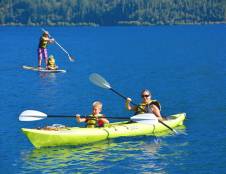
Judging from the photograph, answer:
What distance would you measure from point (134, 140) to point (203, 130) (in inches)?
160

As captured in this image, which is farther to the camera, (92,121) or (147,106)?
(147,106)

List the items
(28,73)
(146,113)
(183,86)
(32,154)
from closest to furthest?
(32,154)
(146,113)
(183,86)
(28,73)

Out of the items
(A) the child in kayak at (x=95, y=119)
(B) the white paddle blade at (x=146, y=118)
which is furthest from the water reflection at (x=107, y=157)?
(B) the white paddle blade at (x=146, y=118)

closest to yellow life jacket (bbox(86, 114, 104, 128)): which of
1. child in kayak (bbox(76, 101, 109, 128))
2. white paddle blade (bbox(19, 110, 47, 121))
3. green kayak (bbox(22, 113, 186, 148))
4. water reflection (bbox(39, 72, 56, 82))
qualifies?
child in kayak (bbox(76, 101, 109, 128))

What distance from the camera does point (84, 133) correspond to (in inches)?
1108

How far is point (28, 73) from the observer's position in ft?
193

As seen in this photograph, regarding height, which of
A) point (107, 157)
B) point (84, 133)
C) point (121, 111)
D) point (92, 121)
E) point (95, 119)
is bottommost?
point (121, 111)

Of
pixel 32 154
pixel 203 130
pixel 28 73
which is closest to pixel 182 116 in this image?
pixel 203 130

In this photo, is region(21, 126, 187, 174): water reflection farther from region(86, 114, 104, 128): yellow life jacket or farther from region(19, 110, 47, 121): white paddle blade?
region(19, 110, 47, 121): white paddle blade

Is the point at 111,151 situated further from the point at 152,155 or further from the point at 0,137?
the point at 0,137

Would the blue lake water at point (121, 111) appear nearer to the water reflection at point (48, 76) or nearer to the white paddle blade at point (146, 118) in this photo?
the water reflection at point (48, 76)

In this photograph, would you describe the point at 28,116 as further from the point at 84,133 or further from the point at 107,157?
the point at 107,157

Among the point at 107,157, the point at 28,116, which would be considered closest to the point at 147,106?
the point at 107,157

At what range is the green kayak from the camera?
27328 millimetres
